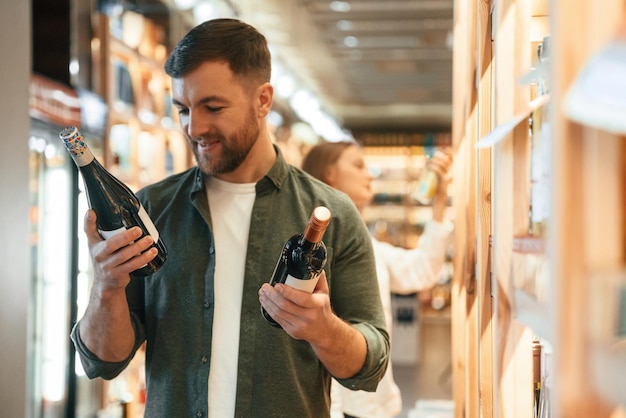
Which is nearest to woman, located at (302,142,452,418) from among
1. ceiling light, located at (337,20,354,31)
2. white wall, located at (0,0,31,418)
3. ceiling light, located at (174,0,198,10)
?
white wall, located at (0,0,31,418)

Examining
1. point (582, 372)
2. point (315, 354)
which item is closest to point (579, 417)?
point (582, 372)

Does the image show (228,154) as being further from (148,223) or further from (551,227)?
(551,227)

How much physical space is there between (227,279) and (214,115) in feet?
1.31

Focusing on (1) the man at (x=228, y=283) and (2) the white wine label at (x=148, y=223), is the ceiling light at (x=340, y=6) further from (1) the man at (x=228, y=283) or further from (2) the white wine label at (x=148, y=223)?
(2) the white wine label at (x=148, y=223)

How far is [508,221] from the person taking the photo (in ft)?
4.74

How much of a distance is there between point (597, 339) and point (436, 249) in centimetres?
330

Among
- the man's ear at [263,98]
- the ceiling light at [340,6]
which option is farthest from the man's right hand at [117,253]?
the ceiling light at [340,6]

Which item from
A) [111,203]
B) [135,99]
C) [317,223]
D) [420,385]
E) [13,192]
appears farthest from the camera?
A: [420,385]

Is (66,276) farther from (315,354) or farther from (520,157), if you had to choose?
(520,157)

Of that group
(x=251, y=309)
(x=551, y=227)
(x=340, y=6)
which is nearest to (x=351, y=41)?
(x=340, y=6)

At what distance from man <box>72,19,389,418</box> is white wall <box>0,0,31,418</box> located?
1107 mm

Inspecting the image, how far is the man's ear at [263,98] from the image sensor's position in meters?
2.13

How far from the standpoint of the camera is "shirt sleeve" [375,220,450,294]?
161 inches

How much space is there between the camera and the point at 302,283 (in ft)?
5.55
